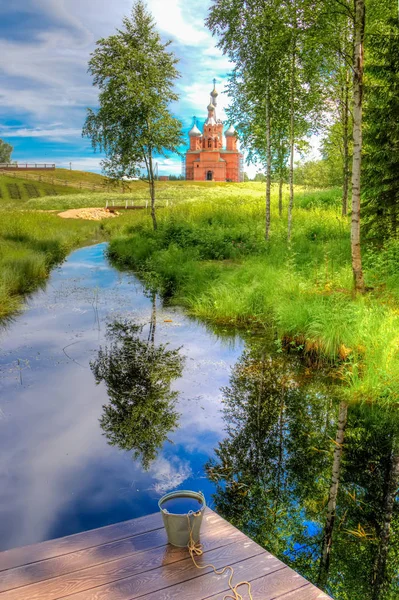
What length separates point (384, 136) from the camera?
36.7 feet

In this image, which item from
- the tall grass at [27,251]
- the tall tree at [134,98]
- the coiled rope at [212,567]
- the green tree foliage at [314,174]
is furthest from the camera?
the green tree foliage at [314,174]

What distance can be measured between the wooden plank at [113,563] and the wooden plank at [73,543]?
7 centimetres

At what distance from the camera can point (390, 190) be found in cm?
1100

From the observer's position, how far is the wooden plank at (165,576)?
2674 millimetres

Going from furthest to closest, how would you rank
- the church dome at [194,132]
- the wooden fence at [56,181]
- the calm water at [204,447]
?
the church dome at [194,132], the wooden fence at [56,181], the calm water at [204,447]

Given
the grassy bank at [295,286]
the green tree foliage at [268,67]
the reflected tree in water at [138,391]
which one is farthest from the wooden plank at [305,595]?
the green tree foliage at [268,67]

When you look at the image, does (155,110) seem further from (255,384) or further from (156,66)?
(255,384)

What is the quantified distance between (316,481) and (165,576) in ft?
7.28

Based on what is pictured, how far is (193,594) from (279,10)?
1633 cm

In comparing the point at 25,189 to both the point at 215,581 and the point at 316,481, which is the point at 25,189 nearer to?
the point at 316,481

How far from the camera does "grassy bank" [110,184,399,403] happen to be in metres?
7.06

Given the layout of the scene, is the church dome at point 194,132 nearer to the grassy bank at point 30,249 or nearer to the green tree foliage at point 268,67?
the grassy bank at point 30,249

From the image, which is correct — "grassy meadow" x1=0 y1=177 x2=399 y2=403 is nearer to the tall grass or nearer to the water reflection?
the tall grass

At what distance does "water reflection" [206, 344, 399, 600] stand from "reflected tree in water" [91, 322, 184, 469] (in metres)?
0.84
